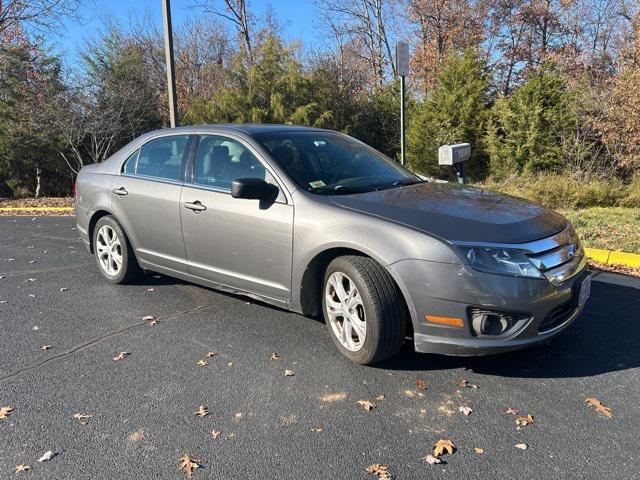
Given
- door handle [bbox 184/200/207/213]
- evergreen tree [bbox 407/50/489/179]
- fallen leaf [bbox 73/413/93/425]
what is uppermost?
evergreen tree [bbox 407/50/489/179]

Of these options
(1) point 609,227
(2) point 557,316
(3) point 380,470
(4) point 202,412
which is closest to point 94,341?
(4) point 202,412

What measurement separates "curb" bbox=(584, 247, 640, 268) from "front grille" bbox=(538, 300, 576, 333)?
2.88 m

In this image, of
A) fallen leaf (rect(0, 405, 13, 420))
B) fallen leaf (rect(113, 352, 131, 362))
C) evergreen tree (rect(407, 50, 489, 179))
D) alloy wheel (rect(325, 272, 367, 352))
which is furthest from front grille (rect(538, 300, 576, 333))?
evergreen tree (rect(407, 50, 489, 179))

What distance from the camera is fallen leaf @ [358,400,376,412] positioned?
3010mm

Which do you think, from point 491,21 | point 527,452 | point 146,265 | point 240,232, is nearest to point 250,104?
point 146,265

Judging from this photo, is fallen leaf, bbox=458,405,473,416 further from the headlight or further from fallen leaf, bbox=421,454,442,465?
the headlight

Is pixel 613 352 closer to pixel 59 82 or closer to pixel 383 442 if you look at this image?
pixel 383 442

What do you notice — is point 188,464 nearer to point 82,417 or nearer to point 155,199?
point 82,417

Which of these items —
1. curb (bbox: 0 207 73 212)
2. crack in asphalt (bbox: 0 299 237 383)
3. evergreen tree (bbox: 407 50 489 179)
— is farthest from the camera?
evergreen tree (bbox: 407 50 489 179)

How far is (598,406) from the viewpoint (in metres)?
2.99

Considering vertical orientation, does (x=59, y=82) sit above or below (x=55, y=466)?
above

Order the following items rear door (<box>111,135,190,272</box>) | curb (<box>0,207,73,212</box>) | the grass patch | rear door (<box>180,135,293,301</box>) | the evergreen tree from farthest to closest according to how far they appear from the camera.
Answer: the evergreen tree
curb (<box>0,207,73,212</box>)
the grass patch
rear door (<box>111,135,190,272</box>)
rear door (<box>180,135,293,301</box>)

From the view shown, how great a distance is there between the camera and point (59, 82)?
14133mm

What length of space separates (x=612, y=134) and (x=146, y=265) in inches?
392
